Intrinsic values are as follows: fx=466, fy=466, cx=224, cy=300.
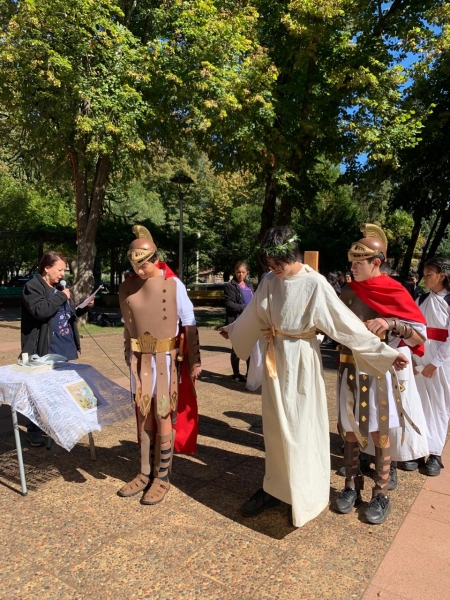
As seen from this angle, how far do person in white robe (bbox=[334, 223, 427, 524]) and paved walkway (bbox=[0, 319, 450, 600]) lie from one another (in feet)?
0.68

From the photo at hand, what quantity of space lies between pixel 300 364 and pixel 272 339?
0.25 m

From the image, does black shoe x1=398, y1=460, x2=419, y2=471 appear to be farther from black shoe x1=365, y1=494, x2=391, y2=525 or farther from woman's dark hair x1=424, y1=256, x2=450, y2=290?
woman's dark hair x1=424, y1=256, x2=450, y2=290

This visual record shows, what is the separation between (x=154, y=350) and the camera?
337cm

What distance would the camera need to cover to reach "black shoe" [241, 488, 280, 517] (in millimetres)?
3182

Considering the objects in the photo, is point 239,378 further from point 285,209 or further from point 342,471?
point 285,209

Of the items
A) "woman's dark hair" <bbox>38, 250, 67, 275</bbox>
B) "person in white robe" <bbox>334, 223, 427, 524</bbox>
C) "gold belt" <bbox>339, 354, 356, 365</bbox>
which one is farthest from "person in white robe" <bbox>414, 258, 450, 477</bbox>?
"woman's dark hair" <bbox>38, 250, 67, 275</bbox>

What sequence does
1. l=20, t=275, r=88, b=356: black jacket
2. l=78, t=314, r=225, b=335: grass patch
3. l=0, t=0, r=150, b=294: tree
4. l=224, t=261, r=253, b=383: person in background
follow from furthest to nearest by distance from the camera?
l=78, t=314, r=225, b=335: grass patch, l=0, t=0, r=150, b=294: tree, l=224, t=261, r=253, b=383: person in background, l=20, t=275, r=88, b=356: black jacket

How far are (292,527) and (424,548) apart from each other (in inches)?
31.5

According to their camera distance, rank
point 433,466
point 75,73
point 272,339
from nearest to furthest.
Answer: point 272,339
point 433,466
point 75,73

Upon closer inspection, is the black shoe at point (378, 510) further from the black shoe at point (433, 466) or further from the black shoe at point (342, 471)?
the black shoe at point (433, 466)

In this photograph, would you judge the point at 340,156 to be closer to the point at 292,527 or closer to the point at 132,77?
the point at 132,77

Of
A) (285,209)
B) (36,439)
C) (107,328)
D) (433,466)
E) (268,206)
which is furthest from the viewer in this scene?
(107,328)

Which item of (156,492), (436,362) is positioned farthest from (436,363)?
(156,492)

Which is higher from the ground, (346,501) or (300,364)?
(300,364)
